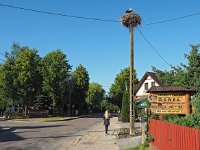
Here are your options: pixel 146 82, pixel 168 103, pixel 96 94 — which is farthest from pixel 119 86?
Answer: pixel 168 103

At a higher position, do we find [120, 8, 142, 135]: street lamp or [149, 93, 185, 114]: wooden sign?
[120, 8, 142, 135]: street lamp

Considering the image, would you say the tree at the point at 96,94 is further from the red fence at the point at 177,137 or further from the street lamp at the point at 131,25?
the red fence at the point at 177,137

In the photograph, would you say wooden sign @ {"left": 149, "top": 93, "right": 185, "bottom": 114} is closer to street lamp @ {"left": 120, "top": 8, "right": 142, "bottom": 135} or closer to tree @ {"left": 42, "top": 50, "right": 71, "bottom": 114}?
street lamp @ {"left": 120, "top": 8, "right": 142, "bottom": 135}

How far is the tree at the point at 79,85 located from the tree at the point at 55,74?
11.1 m

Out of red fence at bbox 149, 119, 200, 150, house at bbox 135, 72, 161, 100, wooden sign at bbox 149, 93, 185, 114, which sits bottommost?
red fence at bbox 149, 119, 200, 150

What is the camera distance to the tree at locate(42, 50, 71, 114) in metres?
74.8

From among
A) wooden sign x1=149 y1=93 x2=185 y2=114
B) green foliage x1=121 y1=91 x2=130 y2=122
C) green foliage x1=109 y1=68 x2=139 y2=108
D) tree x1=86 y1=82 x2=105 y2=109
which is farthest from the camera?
tree x1=86 y1=82 x2=105 y2=109

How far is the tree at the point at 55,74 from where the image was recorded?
2943 inches

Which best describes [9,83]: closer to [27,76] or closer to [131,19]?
[27,76]

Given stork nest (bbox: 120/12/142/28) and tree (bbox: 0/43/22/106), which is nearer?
A: stork nest (bbox: 120/12/142/28)

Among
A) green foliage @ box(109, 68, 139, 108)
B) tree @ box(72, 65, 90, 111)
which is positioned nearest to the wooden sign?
tree @ box(72, 65, 90, 111)

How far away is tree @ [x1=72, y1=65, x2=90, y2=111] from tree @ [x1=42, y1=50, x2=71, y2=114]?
36.3 feet

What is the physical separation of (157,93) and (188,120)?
7.16 metres

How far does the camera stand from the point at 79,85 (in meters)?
92.1
